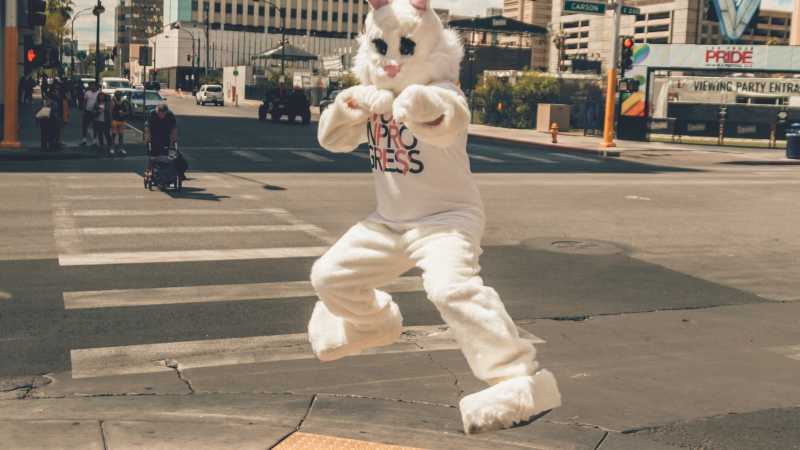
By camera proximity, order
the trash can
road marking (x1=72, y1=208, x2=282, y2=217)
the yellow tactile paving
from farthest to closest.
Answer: the trash can
road marking (x1=72, y1=208, x2=282, y2=217)
the yellow tactile paving

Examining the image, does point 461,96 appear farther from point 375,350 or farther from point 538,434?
point 375,350

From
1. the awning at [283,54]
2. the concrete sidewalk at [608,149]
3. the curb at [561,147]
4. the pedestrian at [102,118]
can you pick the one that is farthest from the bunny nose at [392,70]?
the awning at [283,54]

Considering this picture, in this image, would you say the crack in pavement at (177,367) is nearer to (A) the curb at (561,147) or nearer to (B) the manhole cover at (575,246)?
(B) the manhole cover at (575,246)

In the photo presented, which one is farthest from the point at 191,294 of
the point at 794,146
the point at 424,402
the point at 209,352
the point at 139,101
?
the point at 139,101

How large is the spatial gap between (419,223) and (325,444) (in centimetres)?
127

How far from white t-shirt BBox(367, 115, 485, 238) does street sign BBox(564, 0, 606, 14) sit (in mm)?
25229

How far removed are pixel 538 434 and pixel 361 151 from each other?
72.9 ft

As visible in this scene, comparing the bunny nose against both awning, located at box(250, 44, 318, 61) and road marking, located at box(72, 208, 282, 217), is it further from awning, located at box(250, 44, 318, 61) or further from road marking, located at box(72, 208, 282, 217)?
awning, located at box(250, 44, 318, 61)

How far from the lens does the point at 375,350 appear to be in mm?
7281

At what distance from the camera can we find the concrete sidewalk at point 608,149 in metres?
30.5

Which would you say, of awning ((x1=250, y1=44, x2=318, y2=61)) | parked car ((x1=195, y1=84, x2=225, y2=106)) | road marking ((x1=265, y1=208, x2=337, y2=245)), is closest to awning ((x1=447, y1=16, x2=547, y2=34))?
awning ((x1=250, y1=44, x2=318, y2=61))

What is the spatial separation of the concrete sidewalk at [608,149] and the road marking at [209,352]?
23.8m

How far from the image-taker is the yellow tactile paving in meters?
4.82

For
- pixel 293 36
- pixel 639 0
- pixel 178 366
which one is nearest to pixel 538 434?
pixel 178 366
